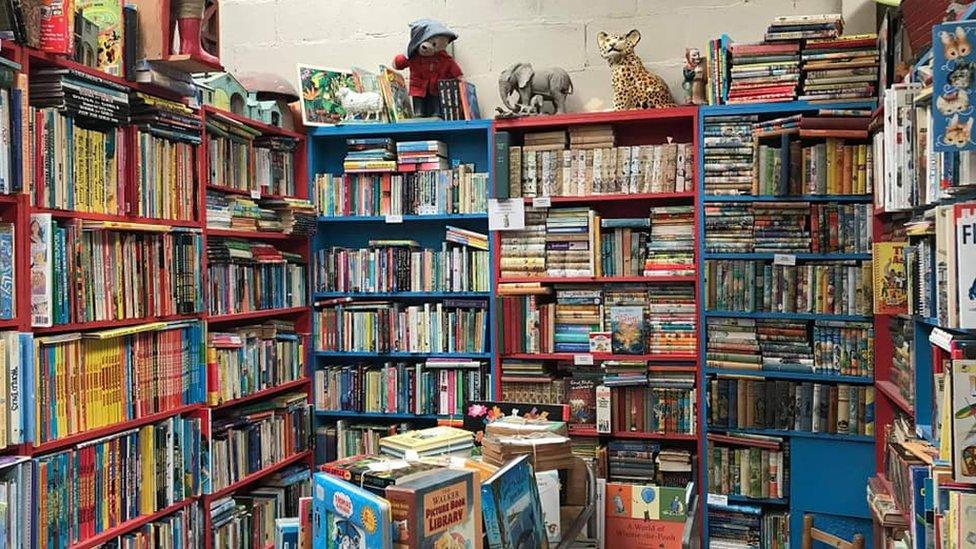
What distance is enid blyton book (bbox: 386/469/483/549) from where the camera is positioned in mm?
1782

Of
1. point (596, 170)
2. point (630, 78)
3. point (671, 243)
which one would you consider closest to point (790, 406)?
point (671, 243)

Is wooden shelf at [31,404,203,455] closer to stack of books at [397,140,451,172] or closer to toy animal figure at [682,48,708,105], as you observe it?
stack of books at [397,140,451,172]

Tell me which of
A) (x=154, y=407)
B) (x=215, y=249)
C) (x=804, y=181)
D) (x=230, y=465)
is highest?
(x=804, y=181)

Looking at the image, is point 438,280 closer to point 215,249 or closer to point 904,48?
point 215,249

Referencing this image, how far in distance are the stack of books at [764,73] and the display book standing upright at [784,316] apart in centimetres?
6

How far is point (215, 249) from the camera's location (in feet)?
12.6

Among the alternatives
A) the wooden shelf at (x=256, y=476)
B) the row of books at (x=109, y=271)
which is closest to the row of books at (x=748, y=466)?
the wooden shelf at (x=256, y=476)

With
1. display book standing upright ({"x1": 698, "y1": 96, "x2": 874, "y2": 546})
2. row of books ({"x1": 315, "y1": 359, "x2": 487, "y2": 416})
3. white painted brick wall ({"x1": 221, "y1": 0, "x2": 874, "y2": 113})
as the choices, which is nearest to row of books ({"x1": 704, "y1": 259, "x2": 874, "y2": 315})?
display book standing upright ({"x1": 698, "y1": 96, "x2": 874, "y2": 546})

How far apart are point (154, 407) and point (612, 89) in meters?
2.59

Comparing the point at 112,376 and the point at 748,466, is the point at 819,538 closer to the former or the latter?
the point at 748,466

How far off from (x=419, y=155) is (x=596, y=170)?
2.90 feet

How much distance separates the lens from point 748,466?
159 inches

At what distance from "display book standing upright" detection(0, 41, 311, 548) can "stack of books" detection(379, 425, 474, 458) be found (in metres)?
1.19

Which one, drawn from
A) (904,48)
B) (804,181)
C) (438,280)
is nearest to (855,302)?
(804,181)
